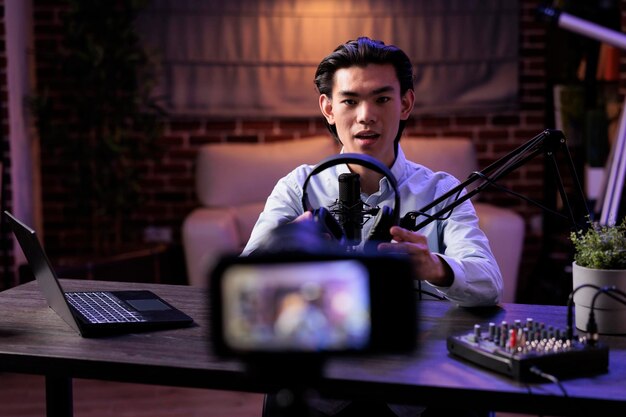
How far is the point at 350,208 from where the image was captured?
4.50 feet

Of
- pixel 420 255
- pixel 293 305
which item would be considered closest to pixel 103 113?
pixel 420 255

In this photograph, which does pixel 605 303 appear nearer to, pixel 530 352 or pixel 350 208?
pixel 530 352

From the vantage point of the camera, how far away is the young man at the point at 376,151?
1.90 m

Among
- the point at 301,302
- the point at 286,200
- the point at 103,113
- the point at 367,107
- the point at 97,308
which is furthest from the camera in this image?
the point at 103,113

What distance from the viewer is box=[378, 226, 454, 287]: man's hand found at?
4.67ft

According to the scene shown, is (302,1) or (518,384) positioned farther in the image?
(302,1)

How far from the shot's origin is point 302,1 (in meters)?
4.68

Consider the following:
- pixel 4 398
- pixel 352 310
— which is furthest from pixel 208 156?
pixel 352 310

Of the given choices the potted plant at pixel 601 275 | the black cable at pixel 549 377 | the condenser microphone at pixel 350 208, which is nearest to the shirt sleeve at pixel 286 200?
the condenser microphone at pixel 350 208

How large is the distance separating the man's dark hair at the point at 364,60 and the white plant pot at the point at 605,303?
0.71 m

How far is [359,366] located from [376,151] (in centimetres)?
75

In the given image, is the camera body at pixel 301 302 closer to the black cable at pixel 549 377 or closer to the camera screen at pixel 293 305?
the camera screen at pixel 293 305

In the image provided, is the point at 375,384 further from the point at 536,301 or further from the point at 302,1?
the point at 302,1

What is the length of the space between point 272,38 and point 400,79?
111 inches
